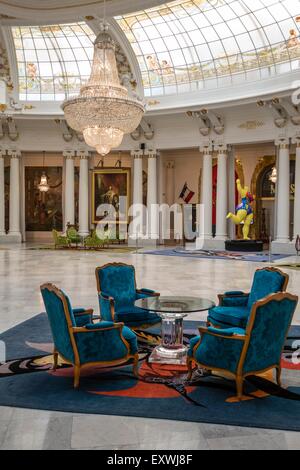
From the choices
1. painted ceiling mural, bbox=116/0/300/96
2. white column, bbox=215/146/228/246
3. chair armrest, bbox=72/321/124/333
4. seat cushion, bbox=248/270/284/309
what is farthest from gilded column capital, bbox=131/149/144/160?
chair armrest, bbox=72/321/124/333

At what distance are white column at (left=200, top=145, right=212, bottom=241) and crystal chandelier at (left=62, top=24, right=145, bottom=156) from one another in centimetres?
1014

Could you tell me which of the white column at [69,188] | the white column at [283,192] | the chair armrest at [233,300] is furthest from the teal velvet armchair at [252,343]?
the white column at [69,188]

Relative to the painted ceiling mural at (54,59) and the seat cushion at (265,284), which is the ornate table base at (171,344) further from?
the painted ceiling mural at (54,59)

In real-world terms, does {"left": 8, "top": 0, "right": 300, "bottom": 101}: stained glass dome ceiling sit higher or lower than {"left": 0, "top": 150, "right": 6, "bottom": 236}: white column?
higher

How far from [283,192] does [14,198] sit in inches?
545

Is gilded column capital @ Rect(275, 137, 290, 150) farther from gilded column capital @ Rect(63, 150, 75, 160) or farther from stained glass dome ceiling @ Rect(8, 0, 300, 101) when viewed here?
gilded column capital @ Rect(63, 150, 75, 160)

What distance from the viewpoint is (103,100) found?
1181 centimetres

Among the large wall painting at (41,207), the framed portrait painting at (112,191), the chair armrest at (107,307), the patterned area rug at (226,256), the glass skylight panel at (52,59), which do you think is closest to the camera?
the chair armrest at (107,307)

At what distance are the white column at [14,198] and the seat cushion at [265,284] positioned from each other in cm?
2034

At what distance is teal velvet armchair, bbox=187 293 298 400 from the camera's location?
4.25 metres

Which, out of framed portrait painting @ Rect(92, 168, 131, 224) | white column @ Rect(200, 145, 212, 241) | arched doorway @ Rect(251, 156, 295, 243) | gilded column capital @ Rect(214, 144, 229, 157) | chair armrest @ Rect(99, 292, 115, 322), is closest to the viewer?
chair armrest @ Rect(99, 292, 115, 322)

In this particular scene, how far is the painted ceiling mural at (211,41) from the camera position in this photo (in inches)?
733

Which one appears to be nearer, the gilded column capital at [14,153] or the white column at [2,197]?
the white column at [2,197]
